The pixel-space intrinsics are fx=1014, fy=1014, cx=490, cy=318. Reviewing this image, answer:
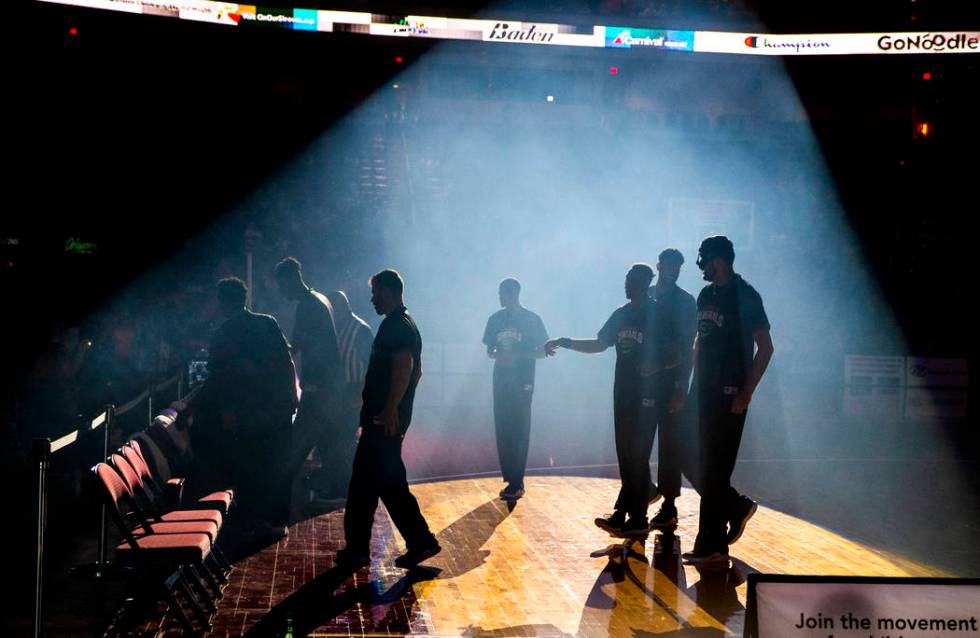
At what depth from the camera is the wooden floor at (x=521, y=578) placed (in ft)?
18.6

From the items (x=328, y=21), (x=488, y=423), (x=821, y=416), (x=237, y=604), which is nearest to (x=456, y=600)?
(x=237, y=604)

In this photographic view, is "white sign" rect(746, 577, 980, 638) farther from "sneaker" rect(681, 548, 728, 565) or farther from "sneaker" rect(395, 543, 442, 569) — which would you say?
"sneaker" rect(395, 543, 442, 569)

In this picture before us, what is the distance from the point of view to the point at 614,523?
25.3ft

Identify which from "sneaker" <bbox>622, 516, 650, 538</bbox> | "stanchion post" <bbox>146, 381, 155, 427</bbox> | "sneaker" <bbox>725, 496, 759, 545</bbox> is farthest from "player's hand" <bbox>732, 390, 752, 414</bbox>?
"stanchion post" <bbox>146, 381, 155, 427</bbox>

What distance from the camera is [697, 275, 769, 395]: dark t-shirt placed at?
268 inches

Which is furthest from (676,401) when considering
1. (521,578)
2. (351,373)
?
(351,373)

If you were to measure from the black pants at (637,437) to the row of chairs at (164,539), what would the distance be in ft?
9.72

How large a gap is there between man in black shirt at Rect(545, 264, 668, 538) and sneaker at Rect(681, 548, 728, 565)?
75cm

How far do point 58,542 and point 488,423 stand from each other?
10714 mm

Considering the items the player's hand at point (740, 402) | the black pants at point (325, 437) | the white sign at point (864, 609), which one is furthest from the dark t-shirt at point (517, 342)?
the white sign at point (864, 609)

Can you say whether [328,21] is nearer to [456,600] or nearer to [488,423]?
[488,423]

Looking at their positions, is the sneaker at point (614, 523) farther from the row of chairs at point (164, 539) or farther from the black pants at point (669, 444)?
the row of chairs at point (164, 539)

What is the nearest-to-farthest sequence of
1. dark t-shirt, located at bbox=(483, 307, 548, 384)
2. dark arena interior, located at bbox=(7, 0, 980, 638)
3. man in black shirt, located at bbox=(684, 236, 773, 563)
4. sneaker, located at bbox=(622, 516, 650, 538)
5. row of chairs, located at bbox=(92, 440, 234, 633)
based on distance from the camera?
row of chairs, located at bbox=(92, 440, 234, 633)
dark arena interior, located at bbox=(7, 0, 980, 638)
man in black shirt, located at bbox=(684, 236, 773, 563)
sneaker, located at bbox=(622, 516, 650, 538)
dark t-shirt, located at bbox=(483, 307, 548, 384)

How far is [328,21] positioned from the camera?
23.1 m
